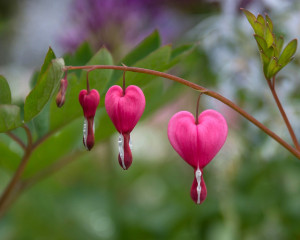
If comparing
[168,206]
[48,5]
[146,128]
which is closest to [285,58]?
[168,206]

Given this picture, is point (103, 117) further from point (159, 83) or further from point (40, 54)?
point (40, 54)

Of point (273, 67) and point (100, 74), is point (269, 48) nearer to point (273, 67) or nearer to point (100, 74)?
point (273, 67)

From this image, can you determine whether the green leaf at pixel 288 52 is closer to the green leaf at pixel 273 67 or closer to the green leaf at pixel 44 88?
the green leaf at pixel 273 67

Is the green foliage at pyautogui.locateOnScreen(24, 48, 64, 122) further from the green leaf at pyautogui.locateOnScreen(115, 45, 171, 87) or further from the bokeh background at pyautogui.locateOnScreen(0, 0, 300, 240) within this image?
the bokeh background at pyautogui.locateOnScreen(0, 0, 300, 240)

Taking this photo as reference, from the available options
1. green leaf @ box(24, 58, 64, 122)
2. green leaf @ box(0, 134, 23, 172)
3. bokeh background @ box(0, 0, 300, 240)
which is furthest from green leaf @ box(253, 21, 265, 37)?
green leaf @ box(0, 134, 23, 172)

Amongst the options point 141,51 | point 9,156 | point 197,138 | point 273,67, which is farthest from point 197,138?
point 9,156

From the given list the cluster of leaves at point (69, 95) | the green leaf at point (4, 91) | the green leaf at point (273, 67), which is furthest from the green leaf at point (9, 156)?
the green leaf at point (273, 67)
